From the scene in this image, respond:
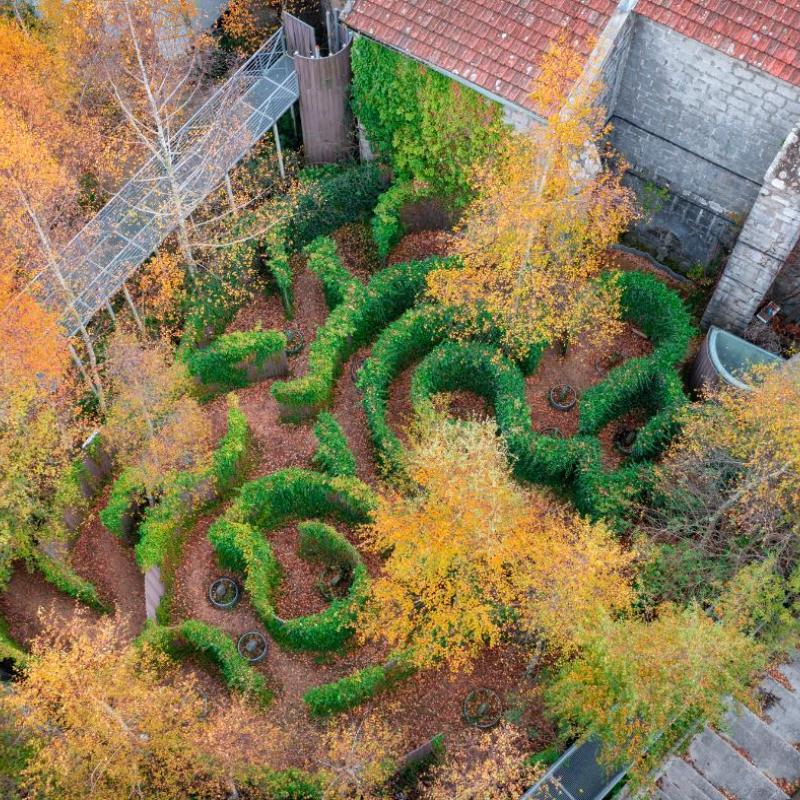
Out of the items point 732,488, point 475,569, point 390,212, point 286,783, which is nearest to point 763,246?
point 732,488

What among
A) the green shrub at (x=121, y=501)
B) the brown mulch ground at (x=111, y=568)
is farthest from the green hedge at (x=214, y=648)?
the green shrub at (x=121, y=501)

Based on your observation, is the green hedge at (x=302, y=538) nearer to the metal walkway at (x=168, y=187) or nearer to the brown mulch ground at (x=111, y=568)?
the brown mulch ground at (x=111, y=568)

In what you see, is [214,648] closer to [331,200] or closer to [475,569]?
[475,569]

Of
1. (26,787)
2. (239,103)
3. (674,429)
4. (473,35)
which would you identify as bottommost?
(26,787)

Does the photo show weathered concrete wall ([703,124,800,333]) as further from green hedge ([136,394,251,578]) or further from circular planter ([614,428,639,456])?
green hedge ([136,394,251,578])

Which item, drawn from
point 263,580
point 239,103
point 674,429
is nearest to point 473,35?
point 239,103

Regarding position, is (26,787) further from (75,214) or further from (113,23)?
(113,23)

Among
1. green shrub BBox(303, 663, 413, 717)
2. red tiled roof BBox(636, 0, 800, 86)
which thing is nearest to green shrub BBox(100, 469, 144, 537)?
green shrub BBox(303, 663, 413, 717)
